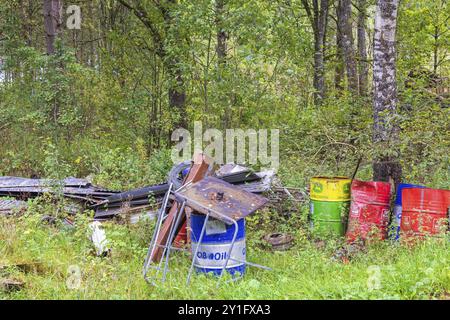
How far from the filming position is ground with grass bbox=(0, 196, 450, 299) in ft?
10.9

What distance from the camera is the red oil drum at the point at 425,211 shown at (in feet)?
15.9

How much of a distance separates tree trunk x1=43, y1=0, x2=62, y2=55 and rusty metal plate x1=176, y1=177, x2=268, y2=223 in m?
7.29

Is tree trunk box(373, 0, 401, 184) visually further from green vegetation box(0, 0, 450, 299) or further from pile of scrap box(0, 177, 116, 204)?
pile of scrap box(0, 177, 116, 204)

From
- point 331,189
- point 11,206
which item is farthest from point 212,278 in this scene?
point 11,206

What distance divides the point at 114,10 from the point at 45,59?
3.37m

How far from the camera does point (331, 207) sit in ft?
17.6

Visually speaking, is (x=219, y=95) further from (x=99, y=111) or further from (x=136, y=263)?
(x=136, y=263)

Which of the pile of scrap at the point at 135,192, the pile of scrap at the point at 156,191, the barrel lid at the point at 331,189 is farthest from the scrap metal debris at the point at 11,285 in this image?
the barrel lid at the point at 331,189

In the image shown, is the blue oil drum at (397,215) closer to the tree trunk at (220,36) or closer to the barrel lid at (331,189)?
the barrel lid at (331,189)

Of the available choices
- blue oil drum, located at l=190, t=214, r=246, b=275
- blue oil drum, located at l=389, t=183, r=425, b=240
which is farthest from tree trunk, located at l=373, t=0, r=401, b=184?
blue oil drum, located at l=190, t=214, r=246, b=275

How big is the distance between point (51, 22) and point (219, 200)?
8045mm
